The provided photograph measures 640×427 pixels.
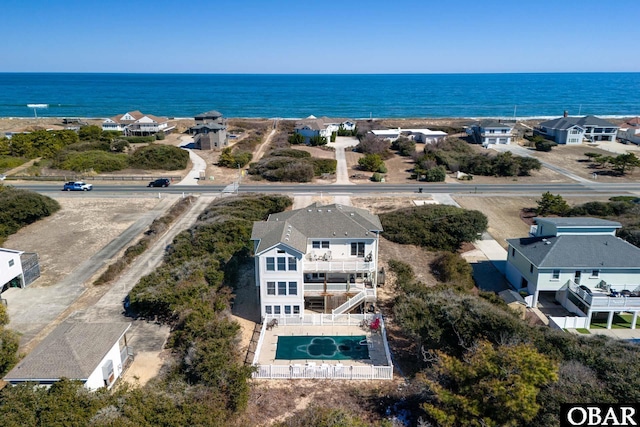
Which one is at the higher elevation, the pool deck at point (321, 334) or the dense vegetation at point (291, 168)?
the dense vegetation at point (291, 168)

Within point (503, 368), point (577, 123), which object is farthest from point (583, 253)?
point (577, 123)

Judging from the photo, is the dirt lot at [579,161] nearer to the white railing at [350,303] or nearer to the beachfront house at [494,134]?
the beachfront house at [494,134]

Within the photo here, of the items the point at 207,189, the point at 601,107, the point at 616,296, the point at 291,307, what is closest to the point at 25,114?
the point at 207,189

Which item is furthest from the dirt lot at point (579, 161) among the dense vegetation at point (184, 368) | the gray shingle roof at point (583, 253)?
the dense vegetation at point (184, 368)

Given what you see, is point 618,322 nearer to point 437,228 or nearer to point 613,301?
point 613,301

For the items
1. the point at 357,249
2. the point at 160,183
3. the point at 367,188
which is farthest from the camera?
the point at 160,183

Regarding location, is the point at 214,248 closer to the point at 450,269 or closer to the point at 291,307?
the point at 291,307

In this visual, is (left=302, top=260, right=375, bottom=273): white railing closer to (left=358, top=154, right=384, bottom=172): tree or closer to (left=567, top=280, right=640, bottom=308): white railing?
(left=567, top=280, right=640, bottom=308): white railing
